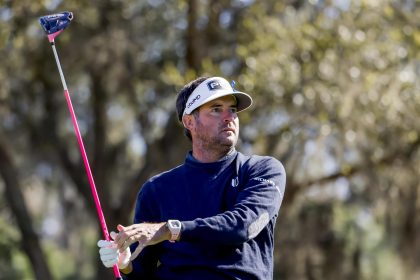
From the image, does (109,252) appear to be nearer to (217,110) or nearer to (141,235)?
(141,235)

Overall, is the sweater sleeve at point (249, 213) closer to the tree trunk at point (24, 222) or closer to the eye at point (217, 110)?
the eye at point (217, 110)

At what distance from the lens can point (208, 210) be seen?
4.88 m

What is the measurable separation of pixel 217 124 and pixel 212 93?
0.15m

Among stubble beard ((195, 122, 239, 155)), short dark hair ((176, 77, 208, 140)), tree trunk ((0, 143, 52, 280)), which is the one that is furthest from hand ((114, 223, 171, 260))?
tree trunk ((0, 143, 52, 280))

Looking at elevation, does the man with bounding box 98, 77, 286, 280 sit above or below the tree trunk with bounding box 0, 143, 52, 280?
above

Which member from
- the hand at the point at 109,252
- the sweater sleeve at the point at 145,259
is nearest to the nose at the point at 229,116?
the sweater sleeve at the point at 145,259

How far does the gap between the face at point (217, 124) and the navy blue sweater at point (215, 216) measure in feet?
0.30

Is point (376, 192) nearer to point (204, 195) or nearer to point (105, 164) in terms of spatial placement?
point (105, 164)

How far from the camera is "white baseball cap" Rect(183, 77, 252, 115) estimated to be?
16.5ft

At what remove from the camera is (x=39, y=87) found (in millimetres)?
16047

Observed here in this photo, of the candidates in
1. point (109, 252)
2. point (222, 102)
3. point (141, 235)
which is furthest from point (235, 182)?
point (109, 252)

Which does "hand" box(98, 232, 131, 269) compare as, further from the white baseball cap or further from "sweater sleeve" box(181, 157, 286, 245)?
the white baseball cap

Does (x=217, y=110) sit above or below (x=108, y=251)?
above

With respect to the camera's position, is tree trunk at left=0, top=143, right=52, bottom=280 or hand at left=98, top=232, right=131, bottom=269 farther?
tree trunk at left=0, top=143, right=52, bottom=280
